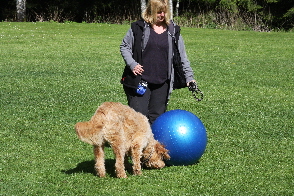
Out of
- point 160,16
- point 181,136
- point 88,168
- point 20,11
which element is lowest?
point 88,168

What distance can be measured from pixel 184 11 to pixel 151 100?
117ft

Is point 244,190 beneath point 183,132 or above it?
beneath

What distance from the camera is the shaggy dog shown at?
5883 millimetres

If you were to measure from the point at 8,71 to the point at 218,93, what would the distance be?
22.2 ft

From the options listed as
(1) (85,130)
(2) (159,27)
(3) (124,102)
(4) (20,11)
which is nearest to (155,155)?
(1) (85,130)

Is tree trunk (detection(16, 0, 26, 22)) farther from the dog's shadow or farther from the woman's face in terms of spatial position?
the dog's shadow

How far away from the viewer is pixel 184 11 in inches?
1671

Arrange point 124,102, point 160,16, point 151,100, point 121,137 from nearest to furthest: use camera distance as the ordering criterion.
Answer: point 121,137, point 160,16, point 151,100, point 124,102

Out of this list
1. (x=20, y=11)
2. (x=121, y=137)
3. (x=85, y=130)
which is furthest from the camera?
(x=20, y=11)

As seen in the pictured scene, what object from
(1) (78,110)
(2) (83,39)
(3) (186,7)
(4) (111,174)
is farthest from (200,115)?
(3) (186,7)

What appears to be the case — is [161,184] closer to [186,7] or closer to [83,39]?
[83,39]

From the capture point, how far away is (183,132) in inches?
266

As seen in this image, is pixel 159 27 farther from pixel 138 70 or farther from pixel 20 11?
pixel 20 11

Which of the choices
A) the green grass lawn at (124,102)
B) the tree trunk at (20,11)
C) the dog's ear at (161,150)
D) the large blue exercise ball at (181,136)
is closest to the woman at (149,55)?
the large blue exercise ball at (181,136)
